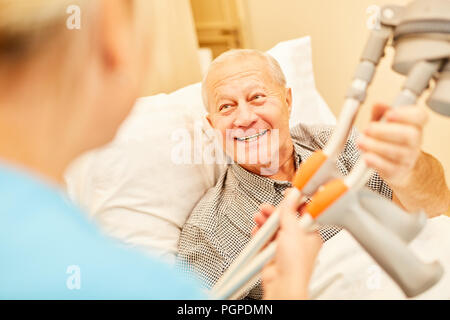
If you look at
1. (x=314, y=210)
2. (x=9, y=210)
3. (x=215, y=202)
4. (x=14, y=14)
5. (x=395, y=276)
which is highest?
(x=14, y=14)

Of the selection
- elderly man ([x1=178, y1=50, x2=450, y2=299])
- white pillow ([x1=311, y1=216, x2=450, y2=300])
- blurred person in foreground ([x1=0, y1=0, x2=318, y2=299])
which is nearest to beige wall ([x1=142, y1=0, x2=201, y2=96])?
elderly man ([x1=178, y1=50, x2=450, y2=299])

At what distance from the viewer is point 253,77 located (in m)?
1.13

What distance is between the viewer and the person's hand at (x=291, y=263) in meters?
0.50

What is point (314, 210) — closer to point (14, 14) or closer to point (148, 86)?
point (14, 14)

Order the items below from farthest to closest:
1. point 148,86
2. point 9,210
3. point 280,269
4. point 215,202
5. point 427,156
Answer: point 148,86 → point 215,202 → point 427,156 → point 280,269 → point 9,210

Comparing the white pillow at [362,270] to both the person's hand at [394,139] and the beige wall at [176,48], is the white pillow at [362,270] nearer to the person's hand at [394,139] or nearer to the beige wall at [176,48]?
the person's hand at [394,139]

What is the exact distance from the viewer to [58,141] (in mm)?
493

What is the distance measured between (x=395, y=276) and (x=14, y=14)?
21.2 inches

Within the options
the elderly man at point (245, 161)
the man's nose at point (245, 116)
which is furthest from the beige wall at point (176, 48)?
the man's nose at point (245, 116)

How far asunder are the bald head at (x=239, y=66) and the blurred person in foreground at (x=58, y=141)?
2.10ft

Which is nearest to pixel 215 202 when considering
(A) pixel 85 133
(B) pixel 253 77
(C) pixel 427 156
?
(B) pixel 253 77

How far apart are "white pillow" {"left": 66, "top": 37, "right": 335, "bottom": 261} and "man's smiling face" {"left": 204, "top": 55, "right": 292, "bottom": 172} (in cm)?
14

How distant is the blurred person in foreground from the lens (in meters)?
0.42

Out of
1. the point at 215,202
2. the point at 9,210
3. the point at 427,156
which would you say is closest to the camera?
the point at 9,210
